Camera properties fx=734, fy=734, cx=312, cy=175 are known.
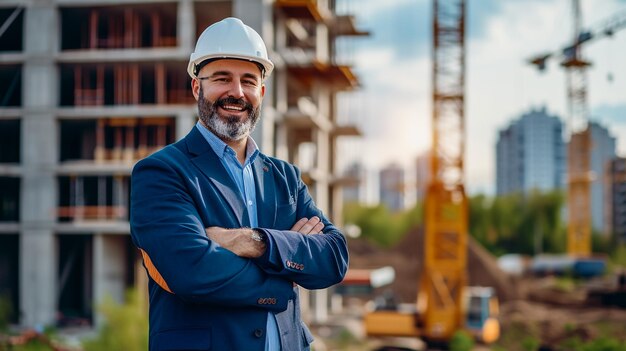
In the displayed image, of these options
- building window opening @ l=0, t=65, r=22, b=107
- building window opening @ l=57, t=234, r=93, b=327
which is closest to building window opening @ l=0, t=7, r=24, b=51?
building window opening @ l=0, t=65, r=22, b=107

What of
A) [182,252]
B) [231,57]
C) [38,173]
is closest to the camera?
[182,252]

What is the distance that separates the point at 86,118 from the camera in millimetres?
28078

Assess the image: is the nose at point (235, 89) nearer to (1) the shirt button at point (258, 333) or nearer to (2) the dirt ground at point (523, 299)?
(1) the shirt button at point (258, 333)

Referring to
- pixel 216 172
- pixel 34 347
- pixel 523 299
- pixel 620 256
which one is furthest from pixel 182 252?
pixel 620 256

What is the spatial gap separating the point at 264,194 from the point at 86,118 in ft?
88.8

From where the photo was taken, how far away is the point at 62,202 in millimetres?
28891

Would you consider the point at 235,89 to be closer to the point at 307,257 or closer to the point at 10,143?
the point at 307,257

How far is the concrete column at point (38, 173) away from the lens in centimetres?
2744

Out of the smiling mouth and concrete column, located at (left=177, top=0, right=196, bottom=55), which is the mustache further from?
concrete column, located at (left=177, top=0, right=196, bottom=55)

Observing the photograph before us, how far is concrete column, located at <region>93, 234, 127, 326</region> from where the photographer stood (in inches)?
1106

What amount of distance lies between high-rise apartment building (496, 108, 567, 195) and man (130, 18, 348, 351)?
88.2m

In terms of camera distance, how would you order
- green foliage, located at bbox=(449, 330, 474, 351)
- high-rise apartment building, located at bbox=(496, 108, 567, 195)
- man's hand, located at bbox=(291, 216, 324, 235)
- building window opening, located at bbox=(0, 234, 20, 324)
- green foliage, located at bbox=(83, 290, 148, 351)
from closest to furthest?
man's hand, located at bbox=(291, 216, 324, 235) < green foliage, located at bbox=(83, 290, 148, 351) < green foliage, located at bbox=(449, 330, 474, 351) < building window opening, located at bbox=(0, 234, 20, 324) < high-rise apartment building, located at bbox=(496, 108, 567, 195)

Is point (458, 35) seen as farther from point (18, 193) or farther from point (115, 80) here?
point (18, 193)

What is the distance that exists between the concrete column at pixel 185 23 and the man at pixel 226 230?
83.2ft
